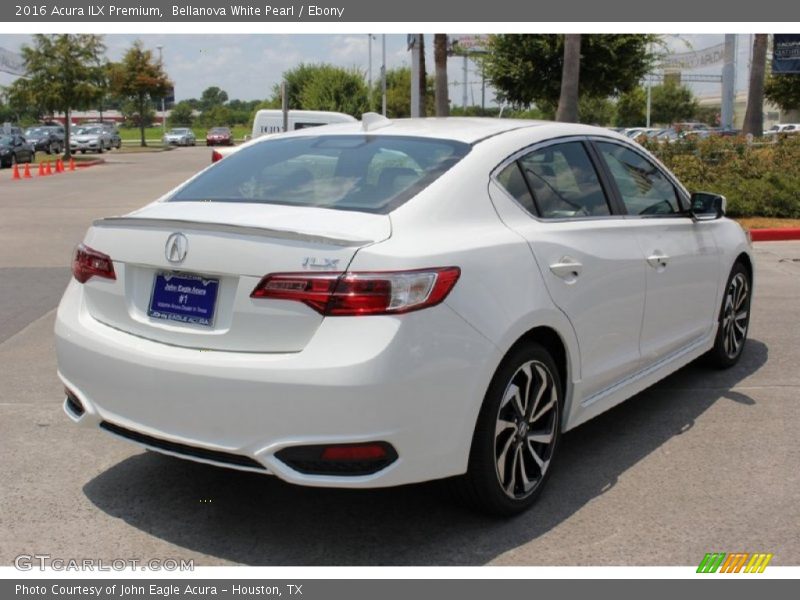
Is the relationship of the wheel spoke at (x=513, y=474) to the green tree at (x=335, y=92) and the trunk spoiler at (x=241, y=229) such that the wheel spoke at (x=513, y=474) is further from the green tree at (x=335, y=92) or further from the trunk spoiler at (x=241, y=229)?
the green tree at (x=335, y=92)

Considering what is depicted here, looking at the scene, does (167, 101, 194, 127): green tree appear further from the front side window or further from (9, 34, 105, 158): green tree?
the front side window

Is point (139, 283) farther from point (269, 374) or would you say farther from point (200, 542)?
point (200, 542)

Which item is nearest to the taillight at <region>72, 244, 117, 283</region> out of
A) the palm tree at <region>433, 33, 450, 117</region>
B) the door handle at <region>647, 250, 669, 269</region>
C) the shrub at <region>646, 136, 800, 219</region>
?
the door handle at <region>647, 250, 669, 269</region>

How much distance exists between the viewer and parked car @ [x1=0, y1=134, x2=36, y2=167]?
37281 mm

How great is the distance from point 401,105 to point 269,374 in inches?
2526

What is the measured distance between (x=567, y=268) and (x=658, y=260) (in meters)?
1.01

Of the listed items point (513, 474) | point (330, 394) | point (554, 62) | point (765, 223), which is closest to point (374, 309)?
point (330, 394)

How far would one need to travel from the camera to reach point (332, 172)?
4.26 metres

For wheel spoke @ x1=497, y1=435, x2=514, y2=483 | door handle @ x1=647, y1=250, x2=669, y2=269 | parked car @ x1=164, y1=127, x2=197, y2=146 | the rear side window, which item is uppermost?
the rear side window

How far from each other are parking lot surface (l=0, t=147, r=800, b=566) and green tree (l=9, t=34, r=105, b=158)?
3889 cm

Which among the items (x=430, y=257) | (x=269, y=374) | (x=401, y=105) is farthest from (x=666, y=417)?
(x=401, y=105)

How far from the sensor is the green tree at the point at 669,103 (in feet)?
320

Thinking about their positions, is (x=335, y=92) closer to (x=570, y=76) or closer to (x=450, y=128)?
(x=570, y=76)

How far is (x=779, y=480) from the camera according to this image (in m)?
4.48
